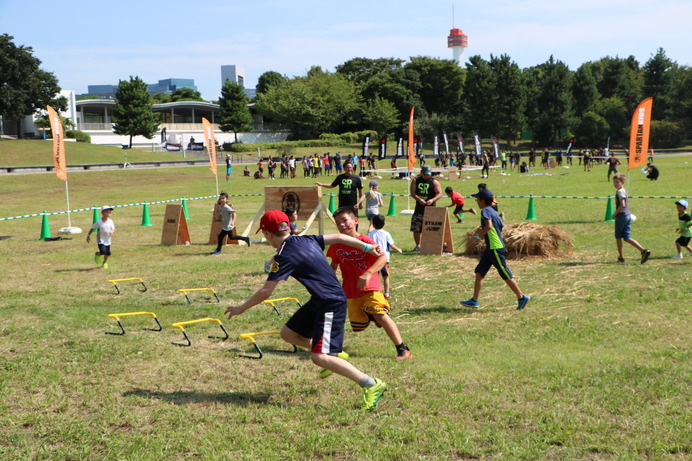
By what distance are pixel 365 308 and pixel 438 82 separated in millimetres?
93340

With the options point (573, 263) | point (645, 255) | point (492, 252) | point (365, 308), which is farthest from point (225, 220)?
point (645, 255)

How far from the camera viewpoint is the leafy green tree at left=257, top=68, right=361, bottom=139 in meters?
86.2

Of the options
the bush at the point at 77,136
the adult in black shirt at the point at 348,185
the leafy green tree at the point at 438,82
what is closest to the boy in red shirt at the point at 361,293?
the adult in black shirt at the point at 348,185

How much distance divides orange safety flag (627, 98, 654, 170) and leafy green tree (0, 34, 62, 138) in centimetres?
6861

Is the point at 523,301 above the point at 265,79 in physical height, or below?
below

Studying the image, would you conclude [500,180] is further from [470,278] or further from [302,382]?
[302,382]

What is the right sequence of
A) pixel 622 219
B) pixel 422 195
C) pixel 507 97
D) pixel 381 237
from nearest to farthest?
1. pixel 381 237
2. pixel 622 219
3. pixel 422 195
4. pixel 507 97

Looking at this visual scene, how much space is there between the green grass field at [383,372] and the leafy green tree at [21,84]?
65.9m

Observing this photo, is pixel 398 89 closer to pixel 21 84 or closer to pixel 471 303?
pixel 21 84

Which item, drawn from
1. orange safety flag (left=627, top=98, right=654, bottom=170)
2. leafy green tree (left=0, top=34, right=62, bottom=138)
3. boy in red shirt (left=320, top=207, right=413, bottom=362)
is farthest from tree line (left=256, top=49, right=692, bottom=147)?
boy in red shirt (left=320, top=207, right=413, bottom=362)

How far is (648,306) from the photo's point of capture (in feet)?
29.7

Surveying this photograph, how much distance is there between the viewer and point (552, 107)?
289 feet

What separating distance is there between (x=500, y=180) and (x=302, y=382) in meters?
37.1

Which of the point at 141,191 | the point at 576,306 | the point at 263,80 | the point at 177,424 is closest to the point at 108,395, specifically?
the point at 177,424
